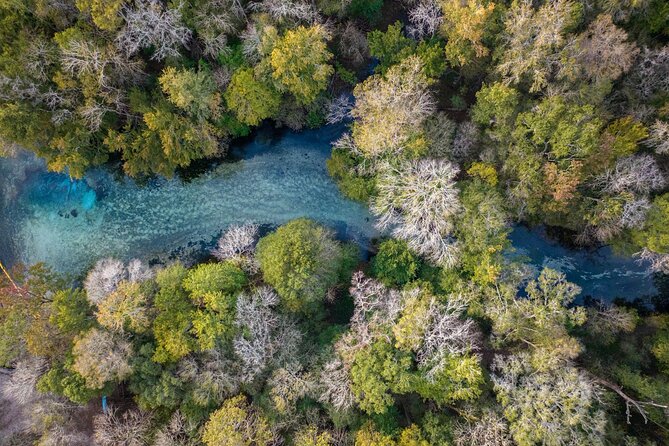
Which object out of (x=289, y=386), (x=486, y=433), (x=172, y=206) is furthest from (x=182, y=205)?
(x=486, y=433)

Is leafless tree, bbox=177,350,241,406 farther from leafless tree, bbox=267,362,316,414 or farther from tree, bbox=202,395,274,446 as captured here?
leafless tree, bbox=267,362,316,414

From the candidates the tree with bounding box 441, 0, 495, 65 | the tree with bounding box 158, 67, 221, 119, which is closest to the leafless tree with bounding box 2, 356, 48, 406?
the tree with bounding box 158, 67, 221, 119


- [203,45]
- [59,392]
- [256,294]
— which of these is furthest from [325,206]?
[59,392]

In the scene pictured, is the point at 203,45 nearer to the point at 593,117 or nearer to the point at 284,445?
the point at 593,117

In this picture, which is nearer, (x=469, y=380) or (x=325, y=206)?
(x=469, y=380)

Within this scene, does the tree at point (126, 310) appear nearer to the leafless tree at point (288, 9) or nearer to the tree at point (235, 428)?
the tree at point (235, 428)

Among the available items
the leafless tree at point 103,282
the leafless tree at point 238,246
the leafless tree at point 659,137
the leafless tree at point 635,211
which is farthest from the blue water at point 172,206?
the leafless tree at point 659,137
